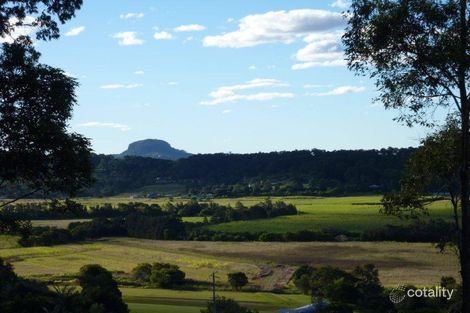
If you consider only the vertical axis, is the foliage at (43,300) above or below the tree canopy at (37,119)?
below

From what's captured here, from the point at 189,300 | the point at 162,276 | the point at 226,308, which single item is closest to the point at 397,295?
the point at 226,308

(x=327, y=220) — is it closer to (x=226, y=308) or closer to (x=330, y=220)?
(x=330, y=220)

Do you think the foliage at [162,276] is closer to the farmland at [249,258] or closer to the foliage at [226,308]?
the farmland at [249,258]

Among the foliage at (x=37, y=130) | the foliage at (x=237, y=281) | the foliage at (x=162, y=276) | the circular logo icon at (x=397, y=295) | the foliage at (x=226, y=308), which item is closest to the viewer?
the foliage at (x=37, y=130)

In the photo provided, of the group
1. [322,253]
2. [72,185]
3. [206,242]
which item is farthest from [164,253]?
[72,185]

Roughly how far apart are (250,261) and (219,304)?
144 ft

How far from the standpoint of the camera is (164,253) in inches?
3826

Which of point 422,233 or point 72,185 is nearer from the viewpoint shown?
point 72,185

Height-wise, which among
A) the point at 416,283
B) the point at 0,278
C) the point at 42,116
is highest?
the point at 42,116

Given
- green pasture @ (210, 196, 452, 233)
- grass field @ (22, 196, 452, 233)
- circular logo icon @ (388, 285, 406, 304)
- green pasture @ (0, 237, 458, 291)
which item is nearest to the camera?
circular logo icon @ (388, 285, 406, 304)

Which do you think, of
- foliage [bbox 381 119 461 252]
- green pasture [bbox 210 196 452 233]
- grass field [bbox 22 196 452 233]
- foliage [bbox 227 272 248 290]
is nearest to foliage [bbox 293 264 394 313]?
foliage [bbox 227 272 248 290]

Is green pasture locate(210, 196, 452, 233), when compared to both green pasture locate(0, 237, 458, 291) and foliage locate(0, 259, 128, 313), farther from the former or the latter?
foliage locate(0, 259, 128, 313)

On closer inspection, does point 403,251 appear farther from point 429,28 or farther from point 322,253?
point 429,28

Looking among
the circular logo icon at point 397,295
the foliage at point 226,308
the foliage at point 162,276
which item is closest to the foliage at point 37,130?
the foliage at point 226,308
